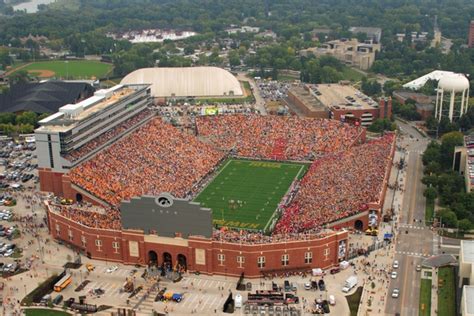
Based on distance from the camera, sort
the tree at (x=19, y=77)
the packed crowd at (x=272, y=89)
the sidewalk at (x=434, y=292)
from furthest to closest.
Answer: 1. the tree at (x=19, y=77)
2. the packed crowd at (x=272, y=89)
3. the sidewalk at (x=434, y=292)

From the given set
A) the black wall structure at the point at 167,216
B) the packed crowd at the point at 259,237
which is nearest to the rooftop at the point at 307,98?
the packed crowd at the point at 259,237

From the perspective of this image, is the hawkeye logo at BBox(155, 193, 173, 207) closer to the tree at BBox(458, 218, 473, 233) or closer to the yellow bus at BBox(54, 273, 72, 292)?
the yellow bus at BBox(54, 273, 72, 292)

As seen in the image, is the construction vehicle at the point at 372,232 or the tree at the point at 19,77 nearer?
the construction vehicle at the point at 372,232

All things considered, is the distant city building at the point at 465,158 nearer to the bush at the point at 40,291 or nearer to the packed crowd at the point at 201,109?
the packed crowd at the point at 201,109

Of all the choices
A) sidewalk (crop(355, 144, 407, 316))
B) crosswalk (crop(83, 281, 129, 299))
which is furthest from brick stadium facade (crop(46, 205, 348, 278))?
crosswalk (crop(83, 281, 129, 299))

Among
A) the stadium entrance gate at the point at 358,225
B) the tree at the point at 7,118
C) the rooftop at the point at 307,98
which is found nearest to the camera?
the stadium entrance gate at the point at 358,225

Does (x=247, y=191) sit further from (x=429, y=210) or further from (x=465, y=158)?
(x=465, y=158)

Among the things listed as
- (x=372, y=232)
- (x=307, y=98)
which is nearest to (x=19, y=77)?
(x=307, y=98)

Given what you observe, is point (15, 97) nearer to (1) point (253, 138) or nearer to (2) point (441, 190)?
(1) point (253, 138)
